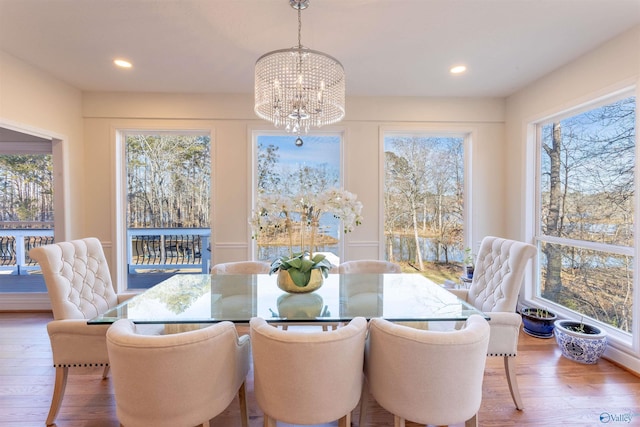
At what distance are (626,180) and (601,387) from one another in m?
1.71

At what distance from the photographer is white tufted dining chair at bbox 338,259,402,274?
2676 millimetres

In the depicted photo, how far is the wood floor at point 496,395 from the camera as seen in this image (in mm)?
1729

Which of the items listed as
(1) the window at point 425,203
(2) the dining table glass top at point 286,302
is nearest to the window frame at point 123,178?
(2) the dining table glass top at point 286,302

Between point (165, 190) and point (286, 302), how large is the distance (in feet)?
8.82

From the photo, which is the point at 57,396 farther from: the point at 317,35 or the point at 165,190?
the point at 317,35

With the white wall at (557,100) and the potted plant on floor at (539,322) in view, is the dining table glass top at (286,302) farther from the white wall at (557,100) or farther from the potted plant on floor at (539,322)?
the white wall at (557,100)

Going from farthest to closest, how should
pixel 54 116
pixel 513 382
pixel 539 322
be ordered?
1. pixel 54 116
2. pixel 539 322
3. pixel 513 382

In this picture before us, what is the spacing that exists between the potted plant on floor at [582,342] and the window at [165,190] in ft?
12.8

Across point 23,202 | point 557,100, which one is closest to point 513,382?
point 557,100

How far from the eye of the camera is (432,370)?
3.91ft

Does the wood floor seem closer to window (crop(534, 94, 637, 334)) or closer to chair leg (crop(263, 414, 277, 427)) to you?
chair leg (crop(263, 414, 277, 427))

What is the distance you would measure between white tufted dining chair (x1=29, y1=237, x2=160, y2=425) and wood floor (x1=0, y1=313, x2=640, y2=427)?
10.0 inches

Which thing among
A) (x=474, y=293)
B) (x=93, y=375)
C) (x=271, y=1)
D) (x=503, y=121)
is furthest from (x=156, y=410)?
(x=503, y=121)

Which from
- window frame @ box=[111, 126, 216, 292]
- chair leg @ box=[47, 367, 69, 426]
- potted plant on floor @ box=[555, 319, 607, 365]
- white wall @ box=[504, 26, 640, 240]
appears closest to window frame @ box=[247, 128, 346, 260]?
window frame @ box=[111, 126, 216, 292]
